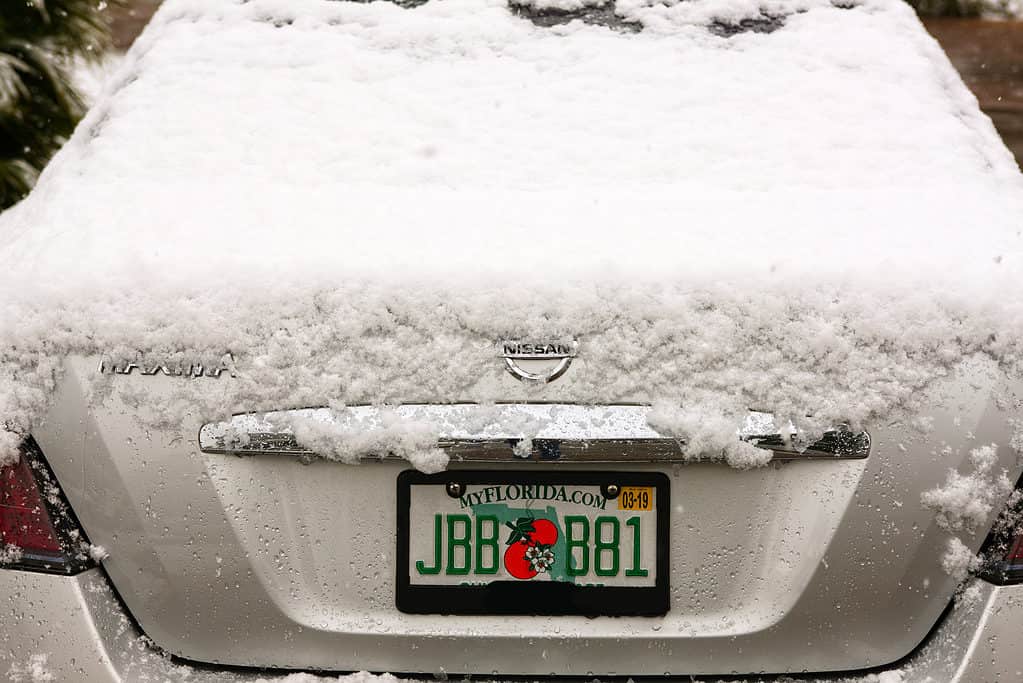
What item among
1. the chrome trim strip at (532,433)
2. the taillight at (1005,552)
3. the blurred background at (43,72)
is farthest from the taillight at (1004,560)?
the blurred background at (43,72)

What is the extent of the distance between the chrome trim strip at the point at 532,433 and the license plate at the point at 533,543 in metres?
0.05

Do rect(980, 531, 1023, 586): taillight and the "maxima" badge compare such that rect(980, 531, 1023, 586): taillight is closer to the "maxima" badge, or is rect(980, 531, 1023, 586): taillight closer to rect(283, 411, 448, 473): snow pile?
the "maxima" badge

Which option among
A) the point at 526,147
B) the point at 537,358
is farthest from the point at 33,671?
the point at 526,147

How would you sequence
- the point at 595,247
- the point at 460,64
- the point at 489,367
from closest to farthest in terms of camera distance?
the point at 489,367 → the point at 595,247 → the point at 460,64

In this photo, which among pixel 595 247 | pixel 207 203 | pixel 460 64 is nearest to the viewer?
pixel 595 247

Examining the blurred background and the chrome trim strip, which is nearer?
the chrome trim strip

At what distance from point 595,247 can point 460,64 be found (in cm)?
Result: 81

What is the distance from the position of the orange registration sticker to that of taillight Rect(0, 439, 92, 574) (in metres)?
0.76

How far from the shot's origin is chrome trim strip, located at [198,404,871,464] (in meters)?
1.41

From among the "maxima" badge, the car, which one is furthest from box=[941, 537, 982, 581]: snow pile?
the "maxima" badge

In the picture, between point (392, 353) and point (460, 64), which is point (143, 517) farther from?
point (460, 64)

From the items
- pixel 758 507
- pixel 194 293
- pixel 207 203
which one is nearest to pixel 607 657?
pixel 758 507

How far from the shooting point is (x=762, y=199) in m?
1.76

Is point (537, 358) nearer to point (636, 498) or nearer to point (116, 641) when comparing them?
point (636, 498)
